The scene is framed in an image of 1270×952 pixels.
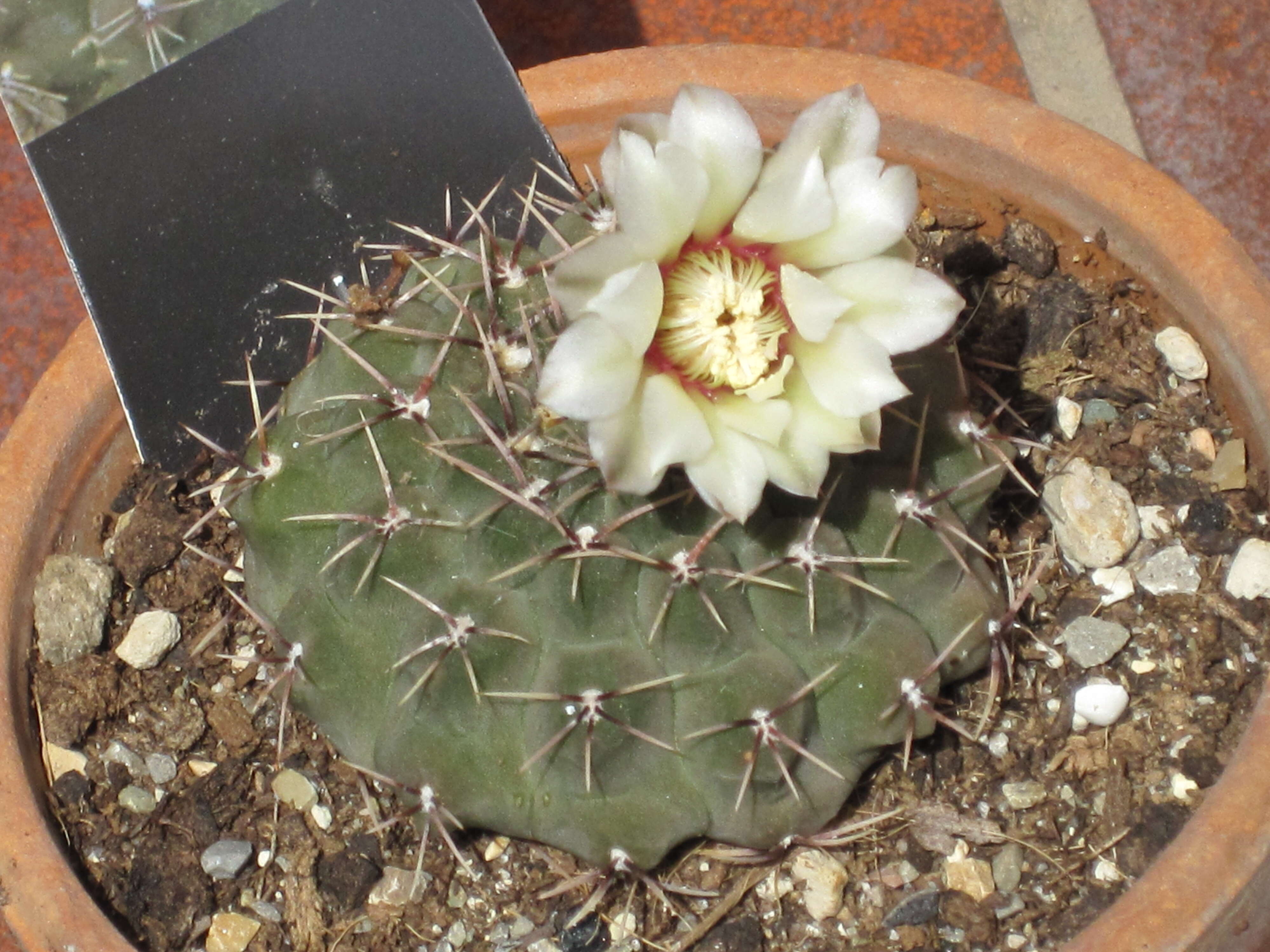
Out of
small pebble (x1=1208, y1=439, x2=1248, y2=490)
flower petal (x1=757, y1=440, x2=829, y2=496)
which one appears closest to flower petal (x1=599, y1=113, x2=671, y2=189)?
flower petal (x1=757, y1=440, x2=829, y2=496)

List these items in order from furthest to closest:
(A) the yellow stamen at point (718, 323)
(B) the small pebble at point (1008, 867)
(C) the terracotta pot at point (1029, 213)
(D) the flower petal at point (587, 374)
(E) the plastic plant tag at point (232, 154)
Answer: (E) the plastic plant tag at point (232, 154) < (B) the small pebble at point (1008, 867) < (C) the terracotta pot at point (1029, 213) < (A) the yellow stamen at point (718, 323) < (D) the flower petal at point (587, 374)

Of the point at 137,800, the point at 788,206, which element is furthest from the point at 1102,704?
the point at 137,800

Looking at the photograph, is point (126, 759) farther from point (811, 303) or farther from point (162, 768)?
point (811, 303)

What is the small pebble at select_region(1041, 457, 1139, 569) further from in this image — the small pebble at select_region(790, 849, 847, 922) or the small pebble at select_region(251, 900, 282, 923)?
the small pebble at select_region(251, 900, 282, 923)

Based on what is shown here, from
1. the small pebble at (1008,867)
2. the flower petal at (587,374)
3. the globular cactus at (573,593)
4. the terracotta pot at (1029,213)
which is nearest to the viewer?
the flower petal at (587,374)

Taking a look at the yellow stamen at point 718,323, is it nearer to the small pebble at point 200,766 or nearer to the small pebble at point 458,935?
the small pebble at point 458,935

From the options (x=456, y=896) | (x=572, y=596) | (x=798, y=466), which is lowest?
(x=456, y=896)

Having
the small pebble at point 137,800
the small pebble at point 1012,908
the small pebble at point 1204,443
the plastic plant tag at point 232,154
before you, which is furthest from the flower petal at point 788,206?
the small pebble at point 137,800
